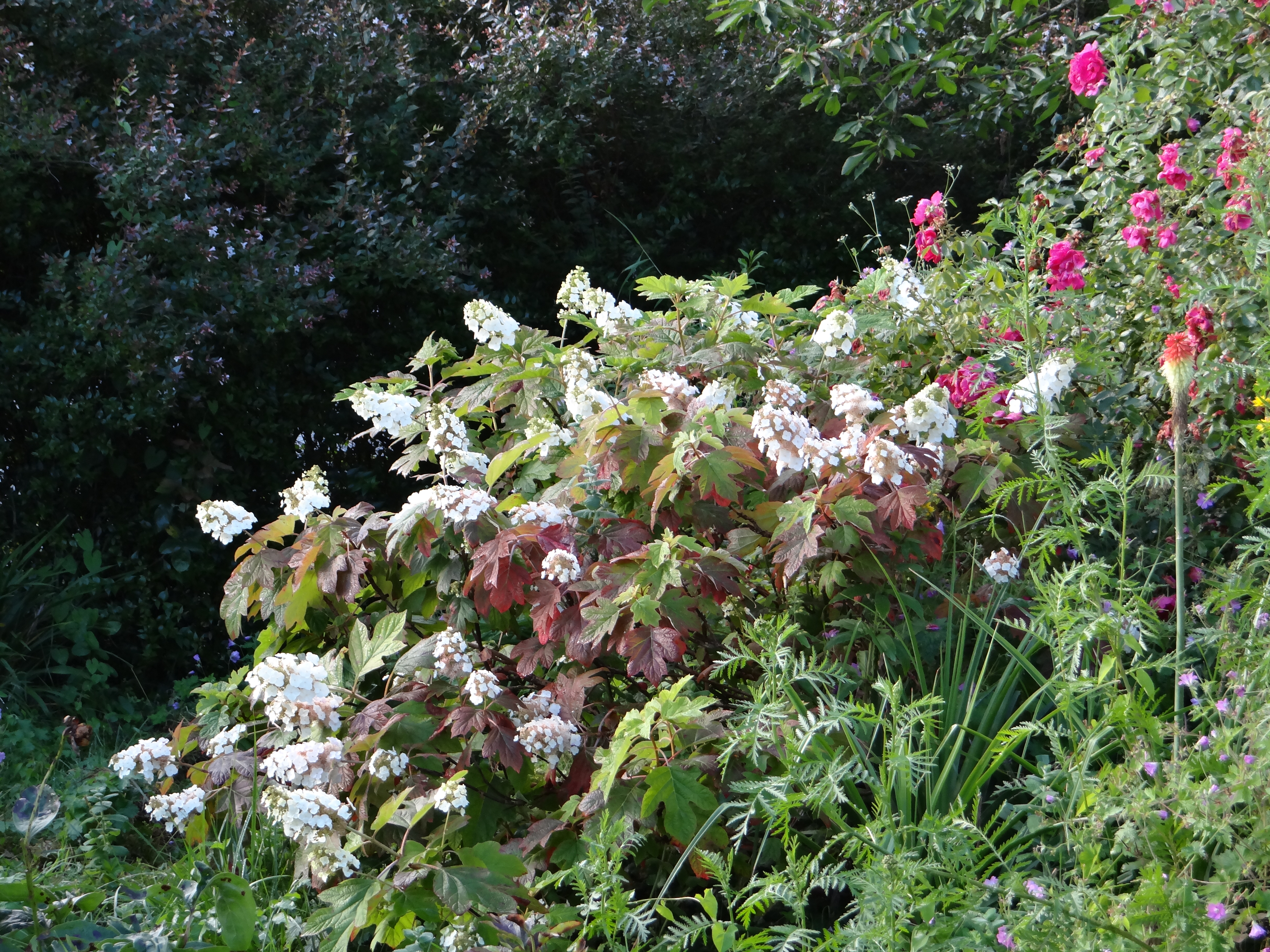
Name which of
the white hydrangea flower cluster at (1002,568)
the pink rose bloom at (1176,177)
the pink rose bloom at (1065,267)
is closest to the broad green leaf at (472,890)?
the white hydrangea flower cluster at (1002,568)

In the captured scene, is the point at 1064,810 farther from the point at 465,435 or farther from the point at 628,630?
the point at 465,435

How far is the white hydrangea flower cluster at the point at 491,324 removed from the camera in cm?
311

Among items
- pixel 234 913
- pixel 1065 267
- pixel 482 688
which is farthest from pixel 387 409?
pixel 1065 267

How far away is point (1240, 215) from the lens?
9.26 feet

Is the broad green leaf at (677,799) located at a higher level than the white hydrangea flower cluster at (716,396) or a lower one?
lower

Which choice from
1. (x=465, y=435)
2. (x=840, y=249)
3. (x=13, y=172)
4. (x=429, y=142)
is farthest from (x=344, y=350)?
(x=840, y=249)

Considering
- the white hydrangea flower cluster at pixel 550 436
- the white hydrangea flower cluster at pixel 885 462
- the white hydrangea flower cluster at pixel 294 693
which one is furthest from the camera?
the white hydrangea flower cluster at pixel 550 436

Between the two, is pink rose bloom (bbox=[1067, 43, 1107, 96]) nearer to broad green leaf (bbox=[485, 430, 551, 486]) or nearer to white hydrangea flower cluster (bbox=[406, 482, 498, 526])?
broad green leaf (bbox=[485, 430, 551, 486])

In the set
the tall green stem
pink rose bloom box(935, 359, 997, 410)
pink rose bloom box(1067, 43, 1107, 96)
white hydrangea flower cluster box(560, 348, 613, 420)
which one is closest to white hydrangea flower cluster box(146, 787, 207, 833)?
white hydrangea flower cluster box(560, 348, 613, 420)

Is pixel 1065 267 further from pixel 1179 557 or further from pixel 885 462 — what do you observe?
pixel 1179 557

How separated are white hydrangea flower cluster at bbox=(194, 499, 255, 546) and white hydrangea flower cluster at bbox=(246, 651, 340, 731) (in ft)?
1.98

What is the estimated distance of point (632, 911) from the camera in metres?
2.05

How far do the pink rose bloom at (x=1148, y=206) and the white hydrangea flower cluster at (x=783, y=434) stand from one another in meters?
1.46

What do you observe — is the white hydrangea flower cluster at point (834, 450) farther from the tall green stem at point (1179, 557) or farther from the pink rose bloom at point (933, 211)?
the pink rose bloom at point (933, 211)
